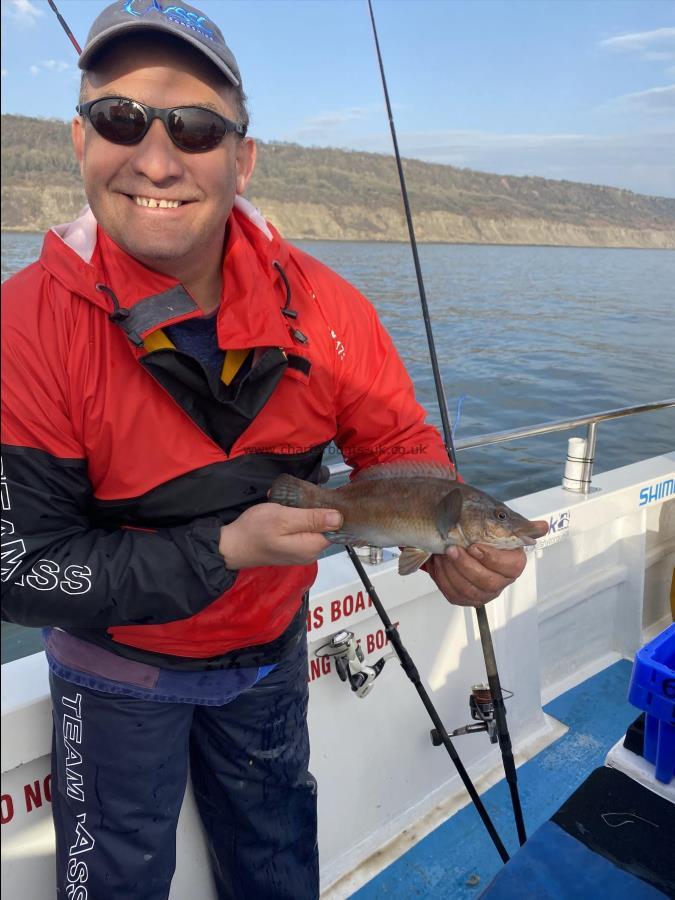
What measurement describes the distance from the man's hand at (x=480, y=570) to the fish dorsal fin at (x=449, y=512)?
79 millimetres

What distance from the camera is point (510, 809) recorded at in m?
3.08

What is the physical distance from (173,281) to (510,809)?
8.85 feet

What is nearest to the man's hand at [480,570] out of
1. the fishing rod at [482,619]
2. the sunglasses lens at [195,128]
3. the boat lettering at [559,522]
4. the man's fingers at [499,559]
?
the man's fingers at [499,559]

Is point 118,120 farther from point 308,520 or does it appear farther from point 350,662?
point 350,662

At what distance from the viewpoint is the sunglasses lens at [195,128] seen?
5.40 feet

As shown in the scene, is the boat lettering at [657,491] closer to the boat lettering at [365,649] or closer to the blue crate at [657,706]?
the boat lettering at [365,649]

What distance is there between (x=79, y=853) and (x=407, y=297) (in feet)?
57.8

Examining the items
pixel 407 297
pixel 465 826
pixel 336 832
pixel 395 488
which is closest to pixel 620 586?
pixel 465 826

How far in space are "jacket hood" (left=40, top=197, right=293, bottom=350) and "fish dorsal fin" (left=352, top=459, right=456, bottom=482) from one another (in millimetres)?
442

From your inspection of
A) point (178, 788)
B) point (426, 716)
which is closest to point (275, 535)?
point (178, 788)

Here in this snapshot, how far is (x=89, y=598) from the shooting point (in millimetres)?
1541

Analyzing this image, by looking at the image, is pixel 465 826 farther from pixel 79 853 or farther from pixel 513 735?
pixel 79 853

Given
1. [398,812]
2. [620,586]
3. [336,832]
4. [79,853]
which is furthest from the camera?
[620,586]

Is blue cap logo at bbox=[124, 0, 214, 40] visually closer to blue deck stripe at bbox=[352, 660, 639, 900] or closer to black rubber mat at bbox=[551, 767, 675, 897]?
black rubber mat at bbox=[551, 767, 675, 897]
